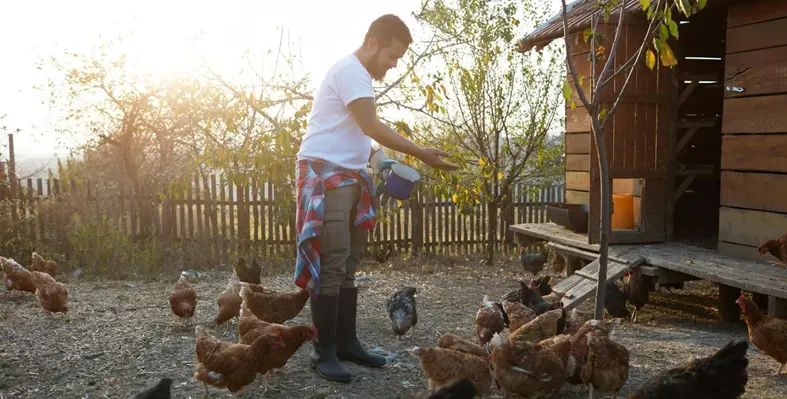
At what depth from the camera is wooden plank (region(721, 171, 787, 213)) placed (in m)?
5.29

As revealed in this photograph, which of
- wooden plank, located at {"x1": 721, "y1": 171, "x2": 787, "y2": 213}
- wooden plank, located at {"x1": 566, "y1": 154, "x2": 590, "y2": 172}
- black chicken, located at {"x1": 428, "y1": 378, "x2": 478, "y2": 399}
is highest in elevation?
wooden plank, located at {"x1": 566, "y1": 154, "x2": 590, "y2": 172}

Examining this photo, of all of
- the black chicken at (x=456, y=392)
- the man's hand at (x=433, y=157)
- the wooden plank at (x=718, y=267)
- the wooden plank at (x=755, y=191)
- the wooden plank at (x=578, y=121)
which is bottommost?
the black chicken at (x=456, y=392)

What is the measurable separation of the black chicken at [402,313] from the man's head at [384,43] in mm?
2156

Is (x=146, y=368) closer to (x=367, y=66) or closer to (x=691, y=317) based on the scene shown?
(x=367, y=66)

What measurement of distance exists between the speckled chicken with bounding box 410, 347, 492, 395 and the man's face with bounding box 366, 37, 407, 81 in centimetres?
167

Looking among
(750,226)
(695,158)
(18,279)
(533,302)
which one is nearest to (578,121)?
(695,158)

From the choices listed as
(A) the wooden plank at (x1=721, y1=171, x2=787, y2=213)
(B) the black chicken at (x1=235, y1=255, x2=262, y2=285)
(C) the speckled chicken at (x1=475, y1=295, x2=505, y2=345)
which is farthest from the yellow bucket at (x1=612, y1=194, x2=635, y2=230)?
(B) the black chicken at (x1=235, y1=255, x2=262, y2=285)

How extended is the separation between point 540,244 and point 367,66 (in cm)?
785

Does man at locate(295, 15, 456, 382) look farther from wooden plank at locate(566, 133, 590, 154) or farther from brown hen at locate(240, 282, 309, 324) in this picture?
wooden plank at locate(566, 133, 590, 154)

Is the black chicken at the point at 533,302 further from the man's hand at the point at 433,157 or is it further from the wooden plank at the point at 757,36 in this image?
the wooden plank at the point at 757,36

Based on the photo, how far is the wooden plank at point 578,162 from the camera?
746cm

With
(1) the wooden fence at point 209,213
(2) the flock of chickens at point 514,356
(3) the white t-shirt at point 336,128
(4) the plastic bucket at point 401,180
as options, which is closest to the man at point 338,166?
(3) the white t-shirt at point 336,128

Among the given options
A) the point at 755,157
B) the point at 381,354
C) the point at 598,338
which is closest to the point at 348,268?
the point at 381,354

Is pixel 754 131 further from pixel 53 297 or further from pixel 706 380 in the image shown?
pixel 53 297
